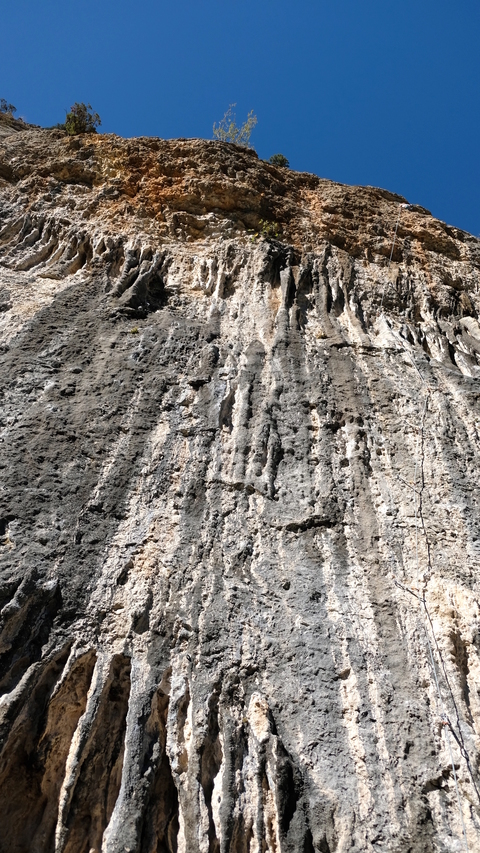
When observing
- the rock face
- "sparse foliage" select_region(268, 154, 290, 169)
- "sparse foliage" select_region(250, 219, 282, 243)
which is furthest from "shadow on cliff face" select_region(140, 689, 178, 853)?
"sparse foliage" select_region(268, 154, 290, 169)

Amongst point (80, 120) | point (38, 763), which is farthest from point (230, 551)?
point (80, 120)

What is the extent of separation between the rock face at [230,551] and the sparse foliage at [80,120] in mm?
2881

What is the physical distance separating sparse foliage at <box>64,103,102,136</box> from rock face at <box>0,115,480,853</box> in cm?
288

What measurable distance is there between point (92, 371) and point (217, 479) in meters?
2.12

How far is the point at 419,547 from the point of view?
18.5 ft

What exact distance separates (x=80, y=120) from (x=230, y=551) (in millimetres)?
9400

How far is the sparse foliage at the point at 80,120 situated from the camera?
1146 cm

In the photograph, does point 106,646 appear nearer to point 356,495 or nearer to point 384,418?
point 356,495

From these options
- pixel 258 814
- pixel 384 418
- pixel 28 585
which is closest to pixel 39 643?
pixel 28 585

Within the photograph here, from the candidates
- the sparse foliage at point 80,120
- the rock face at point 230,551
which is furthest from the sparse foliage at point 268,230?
Result: the sparse foliage at point 80,120

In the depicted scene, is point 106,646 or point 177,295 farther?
point 177,295

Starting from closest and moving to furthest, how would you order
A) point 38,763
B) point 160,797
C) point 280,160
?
point 160,797
point 38,763
point 280,160

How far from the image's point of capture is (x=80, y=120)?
37.8 feet

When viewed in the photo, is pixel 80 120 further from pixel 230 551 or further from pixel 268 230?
pixel 230 551
